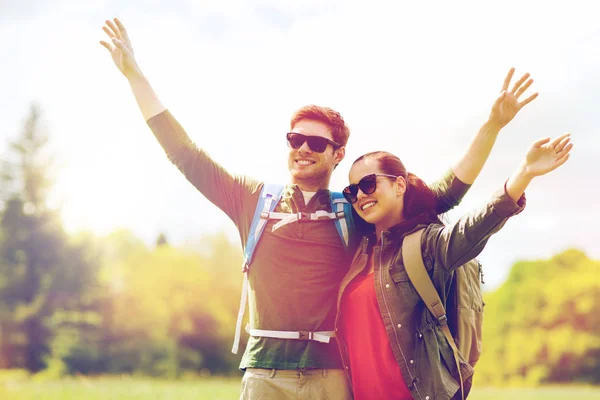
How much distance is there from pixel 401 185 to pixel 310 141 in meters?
0.90

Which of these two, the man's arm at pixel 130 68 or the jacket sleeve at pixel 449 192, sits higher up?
the man's arm at pixel 130 68

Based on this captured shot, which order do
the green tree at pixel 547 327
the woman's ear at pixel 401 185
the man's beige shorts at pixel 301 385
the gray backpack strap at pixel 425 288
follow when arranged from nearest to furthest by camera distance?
the gray backpack strap at pixel 425 288 < the man's beige shorts at pixel 301 385 < the woman's ear at pixel 401 185 < the green tree at pixel 547 327

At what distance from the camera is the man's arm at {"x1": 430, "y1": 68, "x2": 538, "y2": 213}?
5.23 meters

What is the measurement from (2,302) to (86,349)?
686cm

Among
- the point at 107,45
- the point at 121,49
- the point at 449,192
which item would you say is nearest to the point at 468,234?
the point at 449,192

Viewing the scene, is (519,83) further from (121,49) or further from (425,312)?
(121,49)

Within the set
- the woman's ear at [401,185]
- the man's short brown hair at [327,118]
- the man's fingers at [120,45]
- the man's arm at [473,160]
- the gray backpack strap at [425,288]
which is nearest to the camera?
the gray backpack strap at [425,288]

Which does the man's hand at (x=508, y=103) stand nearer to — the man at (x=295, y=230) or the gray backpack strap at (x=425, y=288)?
the man at (x=295, y=230)

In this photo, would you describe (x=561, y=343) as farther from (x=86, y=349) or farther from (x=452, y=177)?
(x=452, y=177)

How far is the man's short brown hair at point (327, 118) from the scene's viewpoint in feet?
18.4

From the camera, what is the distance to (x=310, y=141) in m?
5.51

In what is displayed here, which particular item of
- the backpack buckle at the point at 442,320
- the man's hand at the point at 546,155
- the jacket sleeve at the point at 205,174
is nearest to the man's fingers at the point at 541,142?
the man's hand at the point at 546,155

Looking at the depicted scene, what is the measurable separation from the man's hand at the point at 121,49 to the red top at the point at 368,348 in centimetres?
265

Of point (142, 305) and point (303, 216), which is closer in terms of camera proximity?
point (303, 216)
